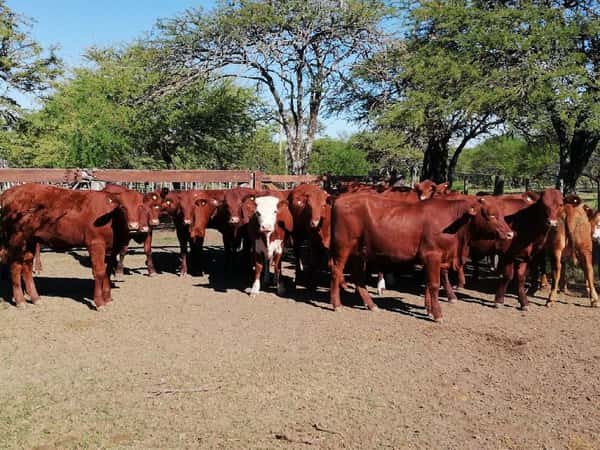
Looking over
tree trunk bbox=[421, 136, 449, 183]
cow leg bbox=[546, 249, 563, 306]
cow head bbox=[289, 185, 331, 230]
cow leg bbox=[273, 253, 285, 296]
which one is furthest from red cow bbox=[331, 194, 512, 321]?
tree trunk bbox=[421, 136, 449, 183]

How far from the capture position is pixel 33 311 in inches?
338

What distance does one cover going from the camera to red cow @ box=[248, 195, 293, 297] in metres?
9.47

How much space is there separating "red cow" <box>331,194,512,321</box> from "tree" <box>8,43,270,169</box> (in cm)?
1322

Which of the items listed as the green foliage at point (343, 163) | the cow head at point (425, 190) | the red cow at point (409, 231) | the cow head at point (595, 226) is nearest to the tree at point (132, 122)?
the cow head at point (425, 190)

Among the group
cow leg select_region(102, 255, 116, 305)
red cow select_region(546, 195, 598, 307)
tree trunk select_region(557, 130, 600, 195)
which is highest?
tree trunk select_region(557, 130, 600, 195)

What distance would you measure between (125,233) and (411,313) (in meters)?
4.83

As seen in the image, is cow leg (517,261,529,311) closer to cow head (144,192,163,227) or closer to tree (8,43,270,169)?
cow head (144,192,163,227)

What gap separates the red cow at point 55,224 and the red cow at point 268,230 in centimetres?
226

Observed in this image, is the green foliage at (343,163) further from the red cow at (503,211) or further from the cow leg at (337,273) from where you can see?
the cow leg at (337,273)

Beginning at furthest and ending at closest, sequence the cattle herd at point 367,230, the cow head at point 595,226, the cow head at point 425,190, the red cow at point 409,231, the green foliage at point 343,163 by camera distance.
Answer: the green foliage at point 343,163 < the cow head at point 425,190 < the cow head at point 595,226 < the cattle herd at point 367,230 < the red cow at point 409,231

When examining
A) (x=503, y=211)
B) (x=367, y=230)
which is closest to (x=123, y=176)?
(x=367, y=230)

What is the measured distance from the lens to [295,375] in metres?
5.99

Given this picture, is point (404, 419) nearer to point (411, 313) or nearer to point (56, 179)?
point (411, 313)

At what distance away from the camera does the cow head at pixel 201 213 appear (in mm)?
11625
